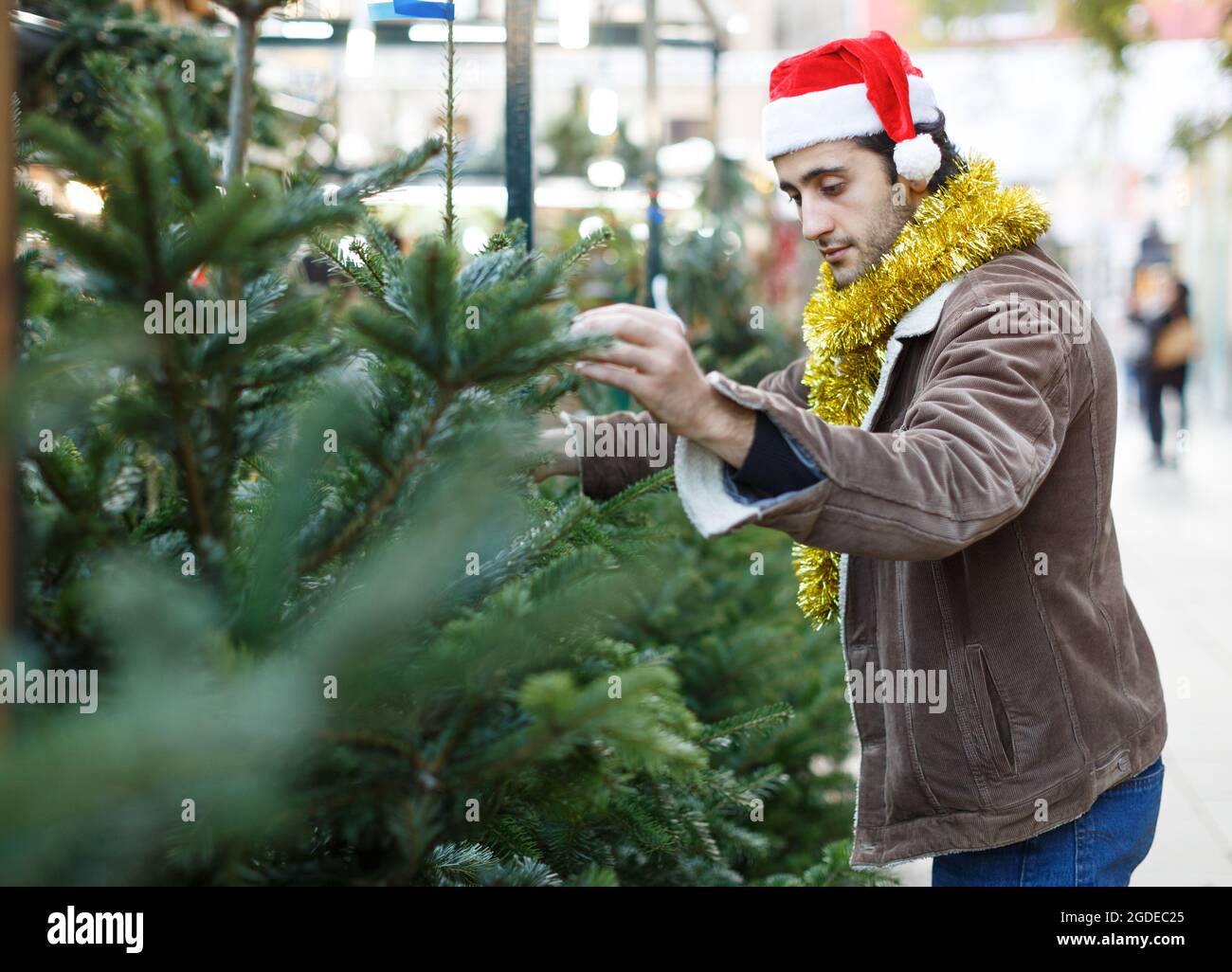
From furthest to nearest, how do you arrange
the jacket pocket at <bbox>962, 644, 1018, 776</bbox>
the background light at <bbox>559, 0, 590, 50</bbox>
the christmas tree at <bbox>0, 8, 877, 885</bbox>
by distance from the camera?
the background light at <bbox>559, 0, 590, 50</bbox>
the jacket pocket at <bbox>962, 644, 1018, 776</bbox>
the christmas tree at <bbox>0, 8, 877, 885</bbox>

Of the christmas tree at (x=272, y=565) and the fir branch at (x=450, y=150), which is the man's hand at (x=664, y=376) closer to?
the christmas tree at (x=272, y=565)

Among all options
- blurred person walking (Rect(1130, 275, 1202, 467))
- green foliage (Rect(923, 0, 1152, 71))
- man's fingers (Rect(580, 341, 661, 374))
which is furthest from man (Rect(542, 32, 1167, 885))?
blurred person walking (Rect(1130, 275, 1202, 467))

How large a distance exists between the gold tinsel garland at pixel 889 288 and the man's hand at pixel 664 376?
28.6 inches

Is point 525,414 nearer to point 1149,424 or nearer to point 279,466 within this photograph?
point 279,466

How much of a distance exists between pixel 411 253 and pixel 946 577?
1.11m

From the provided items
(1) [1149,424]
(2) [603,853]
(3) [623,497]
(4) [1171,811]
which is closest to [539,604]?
(3) [623,497]

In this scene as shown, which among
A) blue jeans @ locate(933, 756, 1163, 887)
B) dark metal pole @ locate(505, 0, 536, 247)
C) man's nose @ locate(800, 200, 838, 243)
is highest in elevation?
dark metal pole @ locate(505, 0, 536, 247)

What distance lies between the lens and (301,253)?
63.1 inches

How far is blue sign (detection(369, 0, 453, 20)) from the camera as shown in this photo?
2.23 meters

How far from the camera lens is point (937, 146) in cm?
220

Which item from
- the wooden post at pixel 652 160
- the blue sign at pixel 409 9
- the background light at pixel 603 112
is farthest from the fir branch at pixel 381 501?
the background light at pixel 603 112

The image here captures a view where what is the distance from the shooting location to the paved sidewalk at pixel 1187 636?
4.43 metres

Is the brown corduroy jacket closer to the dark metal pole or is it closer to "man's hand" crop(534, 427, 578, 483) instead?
"man's hand" crop(534, 427, 578, 483)
